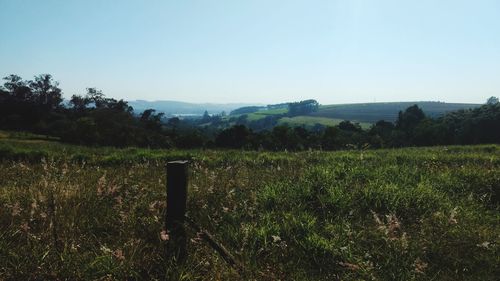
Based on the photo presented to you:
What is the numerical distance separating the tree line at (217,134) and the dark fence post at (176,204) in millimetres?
34750

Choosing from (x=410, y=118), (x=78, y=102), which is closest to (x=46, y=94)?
(x=78, y=102)

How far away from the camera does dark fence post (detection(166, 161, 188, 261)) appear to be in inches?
204

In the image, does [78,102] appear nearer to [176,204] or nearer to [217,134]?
[217,134]

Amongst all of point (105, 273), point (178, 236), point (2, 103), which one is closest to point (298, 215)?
point (178, 236)

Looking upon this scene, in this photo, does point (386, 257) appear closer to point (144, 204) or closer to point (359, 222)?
point (359, 222)

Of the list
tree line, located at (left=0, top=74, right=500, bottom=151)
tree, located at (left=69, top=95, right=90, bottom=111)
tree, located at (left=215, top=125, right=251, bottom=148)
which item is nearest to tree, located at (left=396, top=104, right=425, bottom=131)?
tree line, located at (left=0, top=74, right=500, bottom=151)

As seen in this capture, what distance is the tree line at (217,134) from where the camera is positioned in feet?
190

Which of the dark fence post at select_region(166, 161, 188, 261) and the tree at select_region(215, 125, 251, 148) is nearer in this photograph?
the dark fence post at select_region(166, 161, 188, 261)

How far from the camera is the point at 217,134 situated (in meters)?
76.0

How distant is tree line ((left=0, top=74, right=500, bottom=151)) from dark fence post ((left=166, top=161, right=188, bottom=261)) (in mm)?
34750

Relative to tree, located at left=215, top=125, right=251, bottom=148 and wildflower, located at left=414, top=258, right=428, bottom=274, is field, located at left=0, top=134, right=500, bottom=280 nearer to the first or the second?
wildflower, located at left=414, top=258, right=428, bottom=274

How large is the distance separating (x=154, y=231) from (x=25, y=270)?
1.67 metres

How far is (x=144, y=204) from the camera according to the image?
6922 millimetres

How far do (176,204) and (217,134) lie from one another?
233 feet
